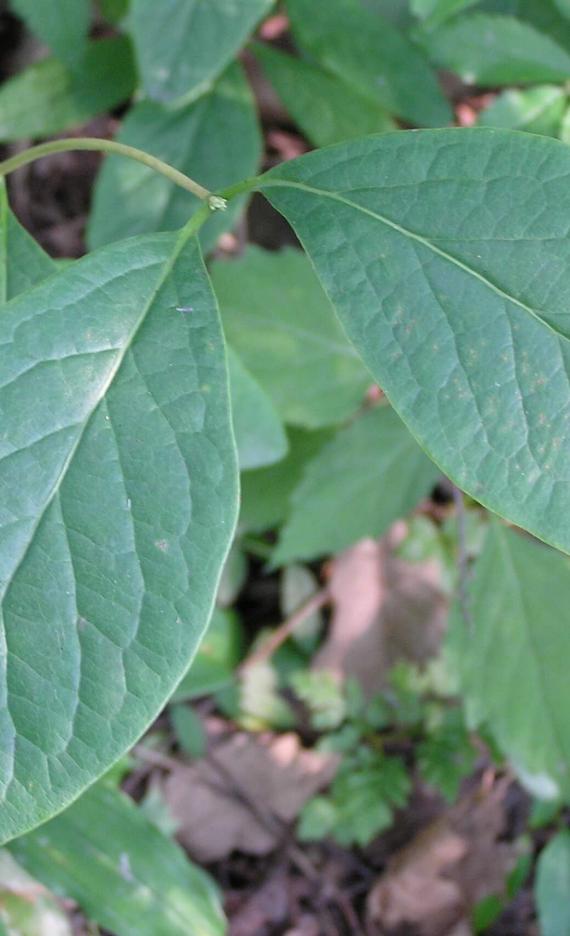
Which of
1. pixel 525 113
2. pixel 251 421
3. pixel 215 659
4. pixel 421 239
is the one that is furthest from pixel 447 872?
pixel 421 239

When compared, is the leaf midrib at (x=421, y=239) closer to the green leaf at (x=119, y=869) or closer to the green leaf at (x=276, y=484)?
the green leaf at (x=119, y=869)

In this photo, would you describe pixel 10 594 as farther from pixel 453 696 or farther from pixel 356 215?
pixel 453 696

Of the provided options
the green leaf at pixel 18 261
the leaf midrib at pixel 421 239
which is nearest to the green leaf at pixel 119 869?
the green leaf at pixel 18 261

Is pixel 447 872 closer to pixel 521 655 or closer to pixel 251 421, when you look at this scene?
pixel 521 655

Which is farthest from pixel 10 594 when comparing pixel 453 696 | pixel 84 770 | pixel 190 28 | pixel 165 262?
pixel 453 696

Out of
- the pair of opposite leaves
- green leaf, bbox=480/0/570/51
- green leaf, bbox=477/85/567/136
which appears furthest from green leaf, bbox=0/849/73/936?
green leaf, bbox=480/0/570/51

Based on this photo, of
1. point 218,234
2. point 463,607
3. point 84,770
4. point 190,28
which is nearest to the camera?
point 84,770

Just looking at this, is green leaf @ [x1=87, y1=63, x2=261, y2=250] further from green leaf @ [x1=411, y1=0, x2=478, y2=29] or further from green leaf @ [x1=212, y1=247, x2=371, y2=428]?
green leaf @ [x1=411, y1=0, x2=478, y2=29]
